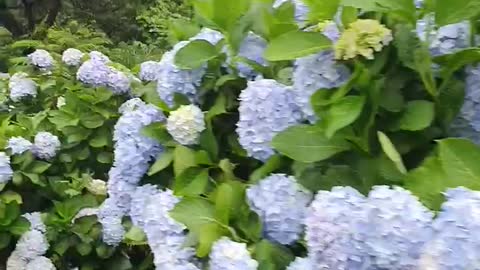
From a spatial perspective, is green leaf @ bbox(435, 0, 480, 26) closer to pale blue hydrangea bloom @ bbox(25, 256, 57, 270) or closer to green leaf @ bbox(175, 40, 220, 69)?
green leaf @ bbox(175, 40, 220, 69)

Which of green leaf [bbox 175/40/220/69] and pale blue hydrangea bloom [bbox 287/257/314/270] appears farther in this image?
green leaf [bbox 175/40/220/69]

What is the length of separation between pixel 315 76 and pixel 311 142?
9 centimetres

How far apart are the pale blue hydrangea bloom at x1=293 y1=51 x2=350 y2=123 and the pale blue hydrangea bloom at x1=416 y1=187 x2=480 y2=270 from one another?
1.00 ft

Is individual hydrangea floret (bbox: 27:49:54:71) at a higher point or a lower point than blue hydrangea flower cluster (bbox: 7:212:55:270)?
higher

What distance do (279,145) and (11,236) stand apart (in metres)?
1.78

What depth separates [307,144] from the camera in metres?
1.20

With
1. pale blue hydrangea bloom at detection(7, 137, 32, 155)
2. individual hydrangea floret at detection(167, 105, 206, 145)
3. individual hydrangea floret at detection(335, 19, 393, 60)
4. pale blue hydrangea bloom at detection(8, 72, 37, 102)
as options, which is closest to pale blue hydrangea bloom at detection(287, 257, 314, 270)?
individual hydrangea floret at detection(335, 19, 393, 60)

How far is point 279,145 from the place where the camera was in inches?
47.9

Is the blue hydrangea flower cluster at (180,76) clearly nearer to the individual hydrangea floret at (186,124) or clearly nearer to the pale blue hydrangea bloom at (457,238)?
the individual hydrangea floret at (186,124)

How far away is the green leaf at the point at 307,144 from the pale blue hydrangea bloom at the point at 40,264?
1.69 meters

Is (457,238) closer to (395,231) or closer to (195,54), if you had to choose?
(395,231)

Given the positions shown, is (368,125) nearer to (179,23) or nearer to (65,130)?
(179,23)

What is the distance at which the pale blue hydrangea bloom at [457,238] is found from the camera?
0.90 m

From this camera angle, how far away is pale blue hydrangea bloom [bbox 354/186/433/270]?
0.96 metres
